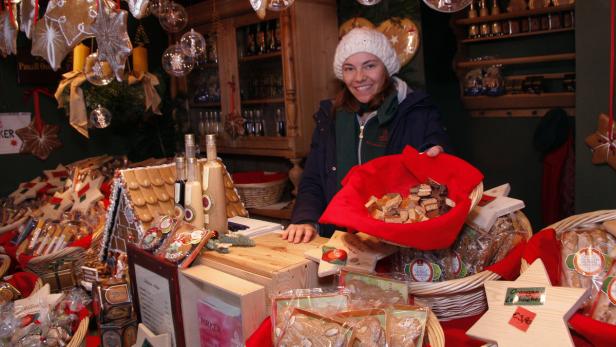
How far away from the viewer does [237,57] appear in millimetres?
3873

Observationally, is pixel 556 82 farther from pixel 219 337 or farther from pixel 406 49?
pixel 219 337

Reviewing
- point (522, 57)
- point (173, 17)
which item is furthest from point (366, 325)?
point (522, 57)

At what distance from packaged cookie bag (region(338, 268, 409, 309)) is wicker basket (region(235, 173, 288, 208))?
2.56 m

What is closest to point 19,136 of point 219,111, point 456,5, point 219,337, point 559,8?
point 219,111

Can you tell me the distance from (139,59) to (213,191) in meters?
1.89

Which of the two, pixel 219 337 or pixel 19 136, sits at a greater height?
pixel 19 136

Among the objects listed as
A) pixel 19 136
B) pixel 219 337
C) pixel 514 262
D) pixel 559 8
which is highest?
pixel 559 8

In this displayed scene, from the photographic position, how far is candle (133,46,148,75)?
3.10m

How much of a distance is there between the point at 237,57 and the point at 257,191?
101 centimetres

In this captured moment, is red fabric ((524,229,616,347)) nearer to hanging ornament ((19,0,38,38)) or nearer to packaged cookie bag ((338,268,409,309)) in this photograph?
packaged cookie bag ((338,268,409,309))

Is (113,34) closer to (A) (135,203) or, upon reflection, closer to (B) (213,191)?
(A) (135,203)

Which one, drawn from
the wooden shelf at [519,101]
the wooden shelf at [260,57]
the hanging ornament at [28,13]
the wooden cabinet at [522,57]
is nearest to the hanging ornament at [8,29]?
the hanging ornament at [28,13]

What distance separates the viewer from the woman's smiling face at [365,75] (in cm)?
215

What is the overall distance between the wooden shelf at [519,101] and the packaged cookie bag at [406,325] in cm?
319
